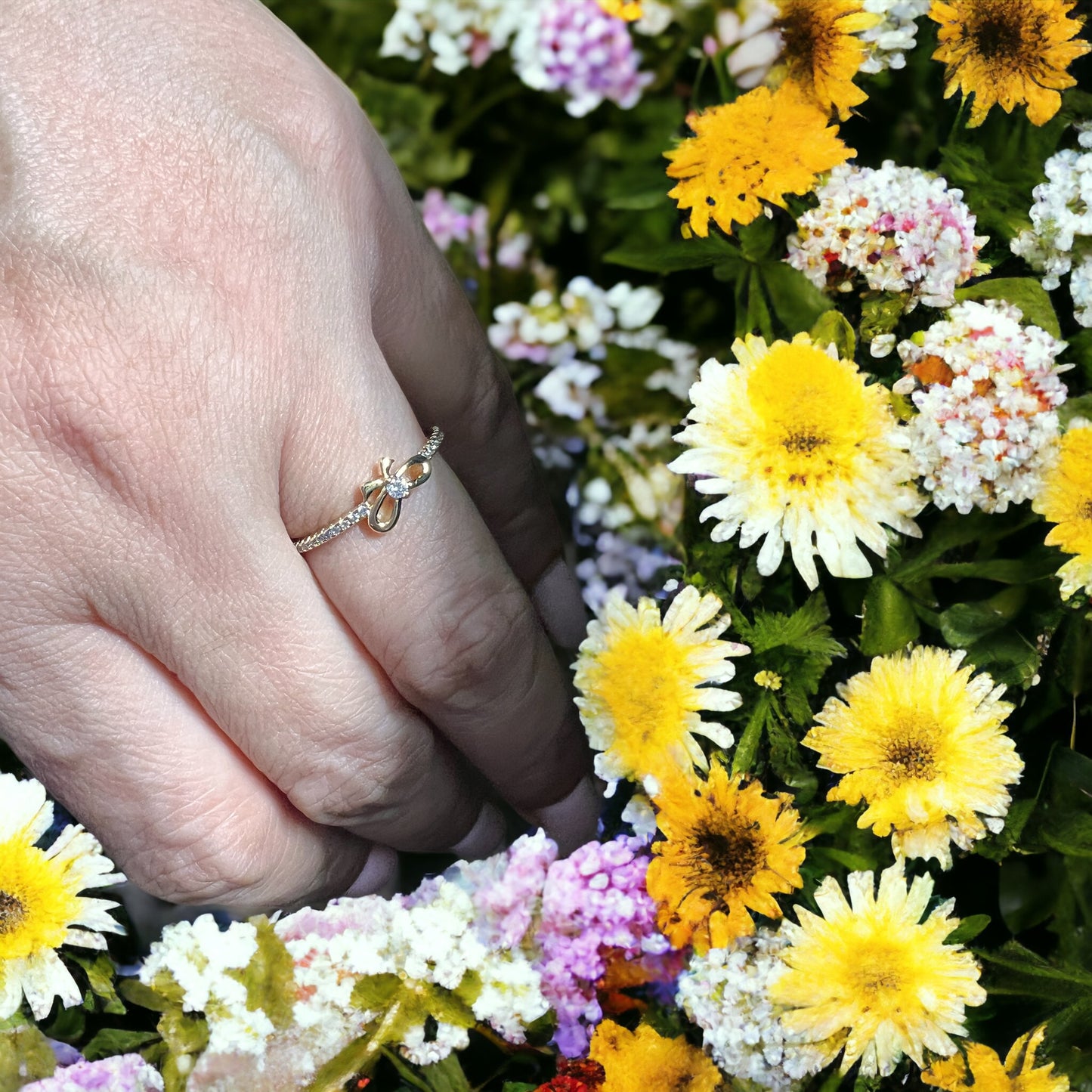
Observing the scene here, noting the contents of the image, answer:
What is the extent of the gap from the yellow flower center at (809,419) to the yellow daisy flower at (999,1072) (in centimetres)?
29

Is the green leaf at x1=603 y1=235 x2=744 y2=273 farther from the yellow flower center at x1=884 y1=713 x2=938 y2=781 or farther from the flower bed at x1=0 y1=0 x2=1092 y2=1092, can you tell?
the yellow flower center at x1=884 y1=713 x2=938 y2=781

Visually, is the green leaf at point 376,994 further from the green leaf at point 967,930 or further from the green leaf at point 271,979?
the green leaf at point 967,930

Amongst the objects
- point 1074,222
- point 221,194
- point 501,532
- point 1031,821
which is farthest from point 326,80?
point 1031,821

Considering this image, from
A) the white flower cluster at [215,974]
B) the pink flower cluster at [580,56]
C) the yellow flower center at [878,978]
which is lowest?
the white flower cluster at [215,974]

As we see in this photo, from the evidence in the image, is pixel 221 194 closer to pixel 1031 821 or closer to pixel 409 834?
pixel 409 834

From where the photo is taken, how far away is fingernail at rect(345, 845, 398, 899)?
631mm

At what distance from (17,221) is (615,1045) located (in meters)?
0.53

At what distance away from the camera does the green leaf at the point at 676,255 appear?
568mm

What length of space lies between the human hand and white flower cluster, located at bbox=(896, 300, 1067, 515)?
0.79 feet

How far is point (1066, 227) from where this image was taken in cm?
51

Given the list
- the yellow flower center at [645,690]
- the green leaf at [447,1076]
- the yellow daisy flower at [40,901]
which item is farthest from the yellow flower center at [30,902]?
the yellow flower center at [645,690]

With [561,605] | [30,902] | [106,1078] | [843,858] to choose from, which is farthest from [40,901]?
[843,858]

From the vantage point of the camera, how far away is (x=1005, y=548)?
1.72ft

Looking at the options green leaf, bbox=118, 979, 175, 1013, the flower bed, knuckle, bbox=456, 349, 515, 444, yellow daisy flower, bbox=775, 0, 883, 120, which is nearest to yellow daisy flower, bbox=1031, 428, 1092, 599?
the flower bed
